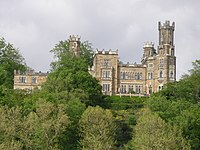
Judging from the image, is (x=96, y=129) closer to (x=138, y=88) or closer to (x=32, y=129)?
(x=32, y=129)

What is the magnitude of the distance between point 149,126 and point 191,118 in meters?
8.62

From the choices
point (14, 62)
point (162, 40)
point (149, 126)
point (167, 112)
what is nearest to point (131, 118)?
point (167, 112)

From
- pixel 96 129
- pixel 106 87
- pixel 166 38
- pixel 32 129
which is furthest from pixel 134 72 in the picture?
pixel 32 129

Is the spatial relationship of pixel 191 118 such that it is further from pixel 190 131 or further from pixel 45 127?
pixel 45 127

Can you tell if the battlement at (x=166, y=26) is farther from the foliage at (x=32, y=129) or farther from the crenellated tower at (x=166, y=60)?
the foliage at (x=32, y=129)

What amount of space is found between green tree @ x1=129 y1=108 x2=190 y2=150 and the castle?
3761 centimetres

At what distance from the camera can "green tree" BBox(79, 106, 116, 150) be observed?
49.6 m

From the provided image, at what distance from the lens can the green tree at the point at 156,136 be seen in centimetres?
4644

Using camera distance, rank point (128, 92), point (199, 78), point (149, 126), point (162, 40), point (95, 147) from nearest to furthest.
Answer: point (95, 147)
point (149, 126)
point (199, 78)
point (128, 92)
point (162, 40)

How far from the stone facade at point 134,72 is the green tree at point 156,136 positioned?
124 ft

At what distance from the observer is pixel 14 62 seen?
10062 centimetres

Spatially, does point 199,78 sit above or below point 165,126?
above

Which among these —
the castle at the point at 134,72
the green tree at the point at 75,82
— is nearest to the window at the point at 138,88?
the castle at the point at 134,72

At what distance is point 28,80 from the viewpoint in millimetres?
95562
